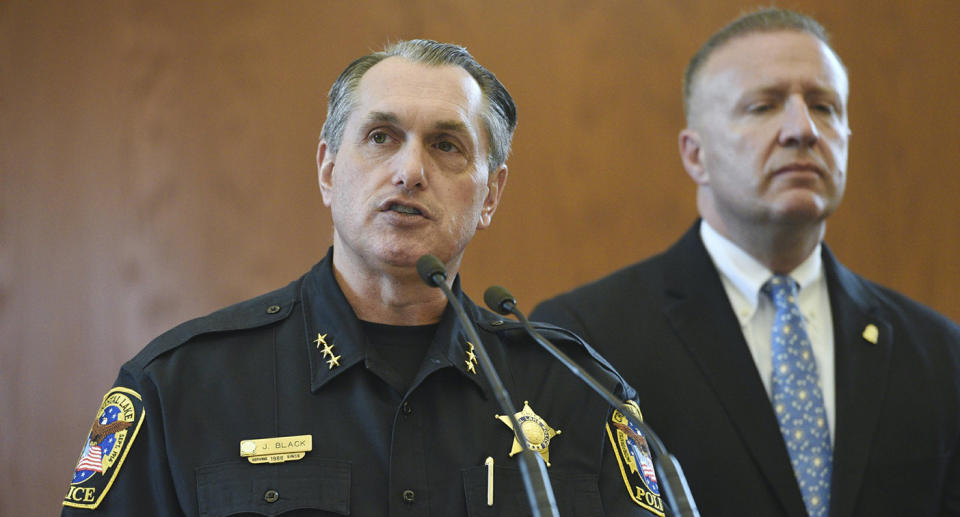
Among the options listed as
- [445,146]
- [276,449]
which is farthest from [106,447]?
[445,146]

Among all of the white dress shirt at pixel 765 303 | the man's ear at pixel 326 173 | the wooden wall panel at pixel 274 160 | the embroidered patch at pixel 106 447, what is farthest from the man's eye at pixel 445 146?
the wooden wall panel at pixel 274 160

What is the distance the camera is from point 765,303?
237 cm

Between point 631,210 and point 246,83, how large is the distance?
4.45 feet

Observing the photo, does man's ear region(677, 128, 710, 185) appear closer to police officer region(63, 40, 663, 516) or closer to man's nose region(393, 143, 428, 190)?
police officer region(63, 40, 663, 516)

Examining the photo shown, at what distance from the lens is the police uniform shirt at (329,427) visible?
1519 millimetres

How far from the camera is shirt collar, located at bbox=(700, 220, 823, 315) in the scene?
2.36 meters

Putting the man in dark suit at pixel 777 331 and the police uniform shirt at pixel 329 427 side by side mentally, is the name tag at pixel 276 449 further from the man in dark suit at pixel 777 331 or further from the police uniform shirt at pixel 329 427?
the man in dark suit at pixel 777 331

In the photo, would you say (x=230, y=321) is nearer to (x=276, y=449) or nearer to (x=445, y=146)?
(x=276, y=449)

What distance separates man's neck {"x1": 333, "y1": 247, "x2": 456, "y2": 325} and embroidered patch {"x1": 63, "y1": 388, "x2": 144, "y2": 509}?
43 centimetres

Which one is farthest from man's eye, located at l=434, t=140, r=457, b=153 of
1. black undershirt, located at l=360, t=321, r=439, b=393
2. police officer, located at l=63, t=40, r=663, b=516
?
black undershirt, located at l=360, t=321, r=439, b=393

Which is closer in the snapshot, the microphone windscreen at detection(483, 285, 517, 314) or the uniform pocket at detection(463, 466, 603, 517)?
the microphone windscreen at detection(483, 285, 517, 314)

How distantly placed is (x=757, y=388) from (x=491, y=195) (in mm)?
750

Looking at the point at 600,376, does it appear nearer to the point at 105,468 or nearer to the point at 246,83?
the point at 105,468

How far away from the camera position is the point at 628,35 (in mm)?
3395
